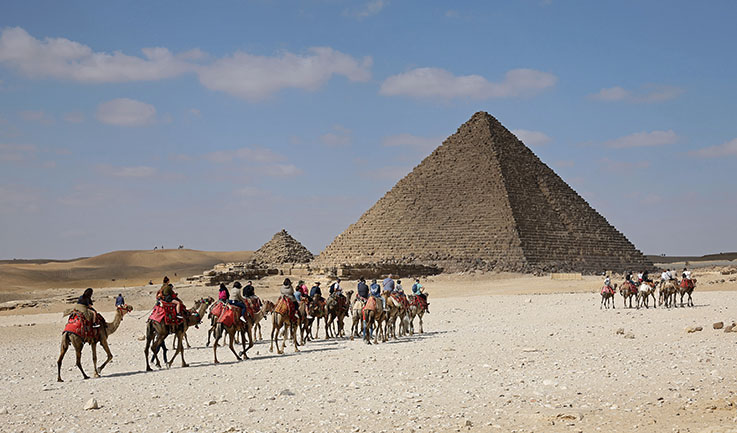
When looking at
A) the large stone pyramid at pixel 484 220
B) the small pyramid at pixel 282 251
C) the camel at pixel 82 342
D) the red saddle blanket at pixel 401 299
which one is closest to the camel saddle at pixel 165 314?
the camel at pixel 82 342

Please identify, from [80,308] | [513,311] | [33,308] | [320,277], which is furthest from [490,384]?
[320,277]

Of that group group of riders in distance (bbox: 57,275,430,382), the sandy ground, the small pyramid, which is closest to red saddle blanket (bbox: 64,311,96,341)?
group of riders in distance (bbox: 57,275,430,382)

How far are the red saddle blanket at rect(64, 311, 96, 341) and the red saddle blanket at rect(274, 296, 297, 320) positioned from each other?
13.1ft

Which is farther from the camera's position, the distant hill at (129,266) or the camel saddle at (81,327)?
the distant hill at (129,266)

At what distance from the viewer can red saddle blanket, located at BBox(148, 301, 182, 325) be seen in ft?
41.3

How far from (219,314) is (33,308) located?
25581mm

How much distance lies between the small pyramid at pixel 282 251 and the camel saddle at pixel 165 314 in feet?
198

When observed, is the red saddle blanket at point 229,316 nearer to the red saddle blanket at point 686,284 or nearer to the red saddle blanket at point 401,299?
the red saddle blanket at point 401,299

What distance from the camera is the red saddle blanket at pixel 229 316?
13.7m

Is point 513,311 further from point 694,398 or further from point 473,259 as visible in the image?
point 473,259

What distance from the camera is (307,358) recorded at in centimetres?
1381

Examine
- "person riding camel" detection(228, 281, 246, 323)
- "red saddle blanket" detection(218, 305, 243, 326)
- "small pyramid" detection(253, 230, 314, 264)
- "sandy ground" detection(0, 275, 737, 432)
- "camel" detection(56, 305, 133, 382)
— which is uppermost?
"small pyramid" detection(253, 230, 314, 264)

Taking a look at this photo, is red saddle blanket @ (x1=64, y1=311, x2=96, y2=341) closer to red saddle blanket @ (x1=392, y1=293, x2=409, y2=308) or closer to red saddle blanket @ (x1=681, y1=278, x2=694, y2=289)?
Result: red saddle blanket @ (x1=392, y1=293, x2=409, y2=308)

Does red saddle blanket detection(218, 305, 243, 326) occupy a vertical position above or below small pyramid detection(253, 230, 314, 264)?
below
